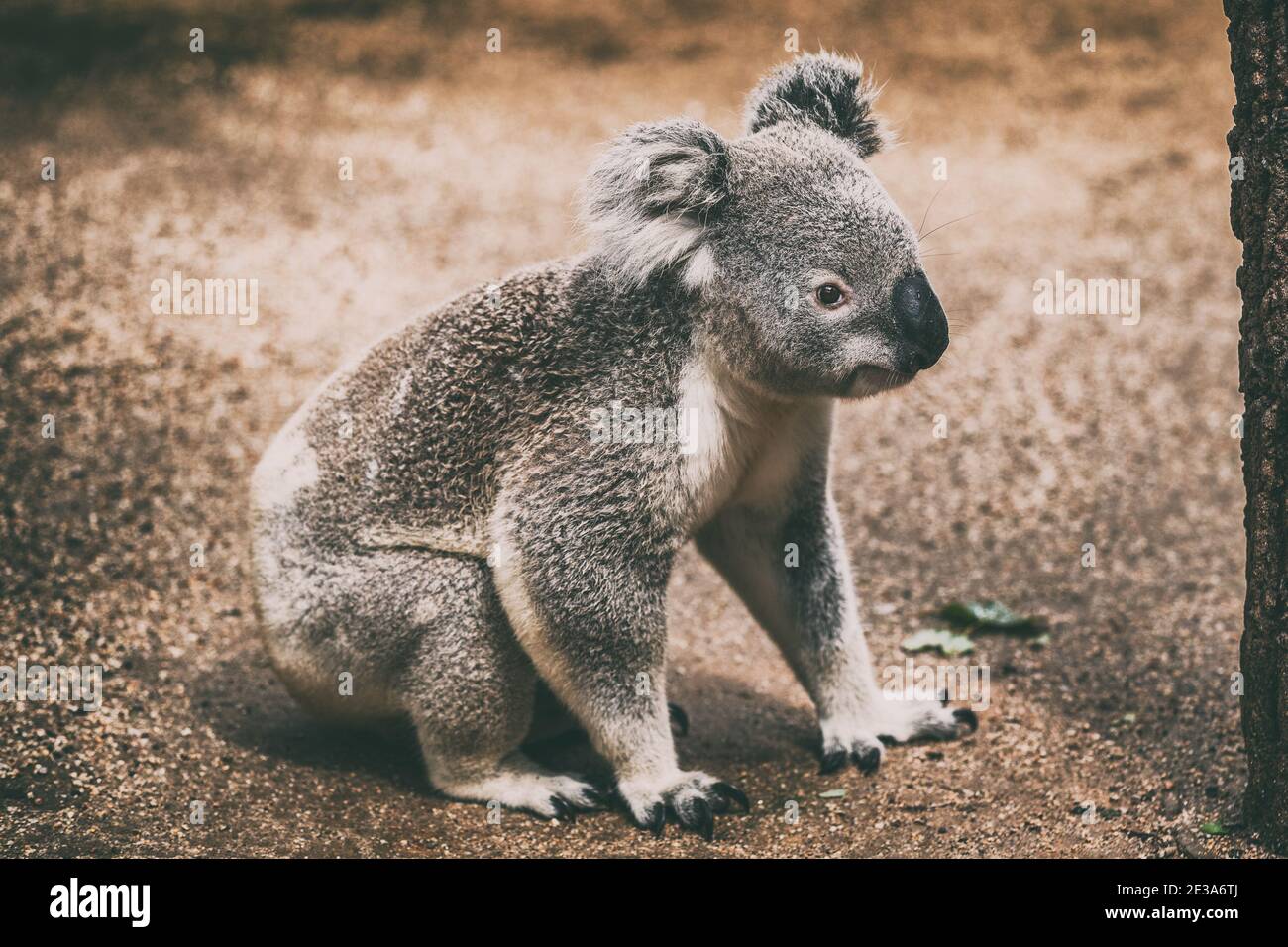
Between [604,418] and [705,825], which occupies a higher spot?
[604,418]

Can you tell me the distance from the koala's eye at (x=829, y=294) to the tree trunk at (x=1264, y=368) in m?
1.33

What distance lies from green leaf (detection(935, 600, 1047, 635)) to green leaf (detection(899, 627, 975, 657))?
0.42ft

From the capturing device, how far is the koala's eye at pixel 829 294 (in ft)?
14.3

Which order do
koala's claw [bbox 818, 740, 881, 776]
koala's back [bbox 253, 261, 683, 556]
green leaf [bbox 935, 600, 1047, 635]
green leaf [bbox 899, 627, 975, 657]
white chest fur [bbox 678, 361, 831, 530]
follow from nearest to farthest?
white chest fur [bbox 678, 361, 831, 530], koala's back [bbox 253, 261, 683, 556], koala's claw [bbox 818, 740, 881, 776], green leaf [bbox 899, 627, 975, 657], green leaf [bbox 935, 600, 1047, 635]

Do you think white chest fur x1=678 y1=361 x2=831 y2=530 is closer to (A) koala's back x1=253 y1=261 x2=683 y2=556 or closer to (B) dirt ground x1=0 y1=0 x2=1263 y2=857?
(A) koala's back x1=253 y1=261 x2=683 y2=556

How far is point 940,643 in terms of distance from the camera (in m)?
6.18

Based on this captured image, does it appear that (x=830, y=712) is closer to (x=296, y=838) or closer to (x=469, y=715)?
(x=469, y=715)

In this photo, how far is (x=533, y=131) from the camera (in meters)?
11.2

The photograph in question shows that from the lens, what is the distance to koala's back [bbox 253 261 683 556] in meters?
4.65

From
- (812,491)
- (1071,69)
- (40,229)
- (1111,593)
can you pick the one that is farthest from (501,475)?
(1071,69)

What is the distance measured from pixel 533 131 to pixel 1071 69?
5169mm

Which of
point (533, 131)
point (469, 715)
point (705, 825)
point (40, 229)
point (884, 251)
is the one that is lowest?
point (705, 825)

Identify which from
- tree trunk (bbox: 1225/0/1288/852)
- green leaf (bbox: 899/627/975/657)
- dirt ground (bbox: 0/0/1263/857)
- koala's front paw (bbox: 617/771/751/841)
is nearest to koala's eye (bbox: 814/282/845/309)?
dirt ground (bbox: 0/0/1263/857)

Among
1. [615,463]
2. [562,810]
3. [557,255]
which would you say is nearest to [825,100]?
[615,463]
